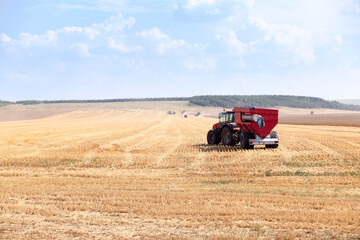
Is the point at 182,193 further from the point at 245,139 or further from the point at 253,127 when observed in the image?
the point at 253,127

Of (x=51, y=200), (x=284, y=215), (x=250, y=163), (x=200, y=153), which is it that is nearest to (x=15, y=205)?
(x=51, y=200)

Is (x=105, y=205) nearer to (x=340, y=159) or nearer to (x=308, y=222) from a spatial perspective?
(x=308, y=222)

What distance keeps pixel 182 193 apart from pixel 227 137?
12.3 metres

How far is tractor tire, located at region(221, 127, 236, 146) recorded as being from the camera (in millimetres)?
24172

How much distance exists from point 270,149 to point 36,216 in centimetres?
1585

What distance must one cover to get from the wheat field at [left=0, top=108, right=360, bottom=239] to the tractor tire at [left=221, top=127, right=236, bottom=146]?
1.44 feet

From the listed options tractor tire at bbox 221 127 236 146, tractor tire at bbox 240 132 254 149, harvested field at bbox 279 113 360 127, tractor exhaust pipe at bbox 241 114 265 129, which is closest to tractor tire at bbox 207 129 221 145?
tractor tire at bbox 221 127 236 146

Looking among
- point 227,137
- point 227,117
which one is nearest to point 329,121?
point 227,117

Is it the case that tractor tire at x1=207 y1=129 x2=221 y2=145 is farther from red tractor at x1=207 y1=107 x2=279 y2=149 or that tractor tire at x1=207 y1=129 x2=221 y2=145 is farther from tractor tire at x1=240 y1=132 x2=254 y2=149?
tractor tire at x1=240 y1=132 x2=254 y2=149

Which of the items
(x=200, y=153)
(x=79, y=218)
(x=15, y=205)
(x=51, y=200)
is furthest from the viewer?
(x=200, y=153)

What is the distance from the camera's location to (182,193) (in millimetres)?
12883

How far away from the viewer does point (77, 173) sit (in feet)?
58.4

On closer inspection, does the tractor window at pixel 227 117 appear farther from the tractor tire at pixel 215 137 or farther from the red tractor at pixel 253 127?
the tractor tire at pixel 215 137

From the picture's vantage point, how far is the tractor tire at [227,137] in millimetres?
24172
